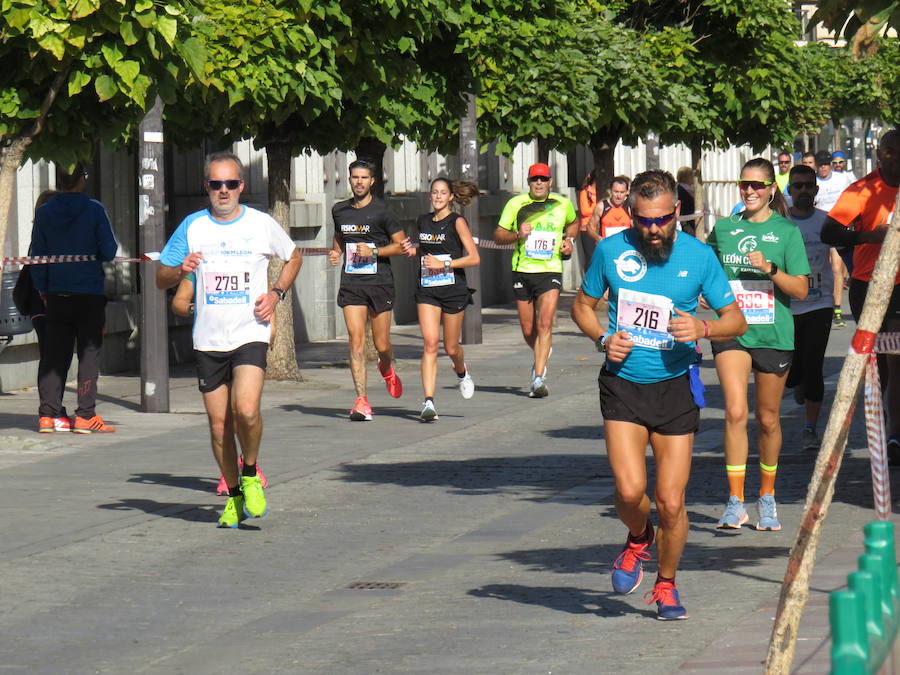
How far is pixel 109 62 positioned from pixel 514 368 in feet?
26.7

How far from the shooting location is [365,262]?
1429 centimetres

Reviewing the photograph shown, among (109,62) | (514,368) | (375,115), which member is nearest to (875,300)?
(109,62)

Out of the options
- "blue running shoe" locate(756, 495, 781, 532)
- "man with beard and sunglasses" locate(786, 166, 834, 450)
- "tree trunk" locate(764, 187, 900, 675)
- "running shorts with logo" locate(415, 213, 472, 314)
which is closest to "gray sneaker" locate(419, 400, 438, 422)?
"running shorts with logo" locate(415, 213, 472, 314)

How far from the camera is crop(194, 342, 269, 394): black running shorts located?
30.7 ft

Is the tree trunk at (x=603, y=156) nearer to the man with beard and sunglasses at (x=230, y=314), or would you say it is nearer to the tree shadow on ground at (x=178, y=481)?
the tree shadow on ground at (x=178, y=481)

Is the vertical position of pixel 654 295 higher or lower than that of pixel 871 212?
lower

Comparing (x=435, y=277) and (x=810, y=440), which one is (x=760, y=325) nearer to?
(x=810, y=440)

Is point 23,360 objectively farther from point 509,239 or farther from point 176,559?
point 176,559

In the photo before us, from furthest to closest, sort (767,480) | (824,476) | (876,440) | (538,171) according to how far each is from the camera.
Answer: (538,171) < (767,480) < (876,440) < (824,476)

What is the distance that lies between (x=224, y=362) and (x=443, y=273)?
5.47 meters

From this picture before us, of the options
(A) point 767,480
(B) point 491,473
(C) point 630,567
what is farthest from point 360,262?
(C) point 630,567

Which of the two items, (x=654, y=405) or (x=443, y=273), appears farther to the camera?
(x=443, y=273)

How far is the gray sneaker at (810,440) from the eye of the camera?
1189 centimetres

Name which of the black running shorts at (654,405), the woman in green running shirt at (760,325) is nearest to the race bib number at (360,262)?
the woman in green running shirt at (760,325)
